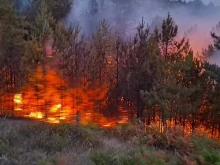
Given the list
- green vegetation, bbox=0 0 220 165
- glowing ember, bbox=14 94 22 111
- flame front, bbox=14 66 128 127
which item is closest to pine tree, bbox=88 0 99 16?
green vegetation, bbox=0 0 220 165

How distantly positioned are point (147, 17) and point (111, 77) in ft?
192

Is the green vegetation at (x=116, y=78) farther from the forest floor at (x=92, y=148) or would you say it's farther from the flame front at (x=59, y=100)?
the forest floor at (x=92, y=148)

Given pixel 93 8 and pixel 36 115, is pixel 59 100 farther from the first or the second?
pixel 93 8

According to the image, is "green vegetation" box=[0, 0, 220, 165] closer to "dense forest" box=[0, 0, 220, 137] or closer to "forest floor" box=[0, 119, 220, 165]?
"dense forest" box=[0, 0, 220, 137]

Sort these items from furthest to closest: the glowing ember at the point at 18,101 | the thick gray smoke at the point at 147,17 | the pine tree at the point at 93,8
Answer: the pine tree at the point at 93,8 → the thick gray smoke at the point at 147,17 → the glowing ember at the point at 18,101

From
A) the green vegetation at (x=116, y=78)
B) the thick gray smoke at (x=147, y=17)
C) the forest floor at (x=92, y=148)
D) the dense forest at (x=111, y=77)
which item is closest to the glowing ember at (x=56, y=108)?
the dense forest at (x=111, y=77)

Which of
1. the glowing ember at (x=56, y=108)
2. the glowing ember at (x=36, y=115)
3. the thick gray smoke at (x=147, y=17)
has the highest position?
the thick gray smoke at (x=147, y=17)

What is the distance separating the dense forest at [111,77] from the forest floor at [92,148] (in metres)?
7.00

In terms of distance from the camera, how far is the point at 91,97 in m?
26.2

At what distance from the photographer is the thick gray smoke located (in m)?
59.3

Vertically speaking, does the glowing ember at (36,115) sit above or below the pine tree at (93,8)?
below

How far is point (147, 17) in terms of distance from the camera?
83.4 meters

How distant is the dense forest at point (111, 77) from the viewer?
2112 cm

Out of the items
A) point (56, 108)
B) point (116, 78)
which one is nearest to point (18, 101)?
point (56, 108)
